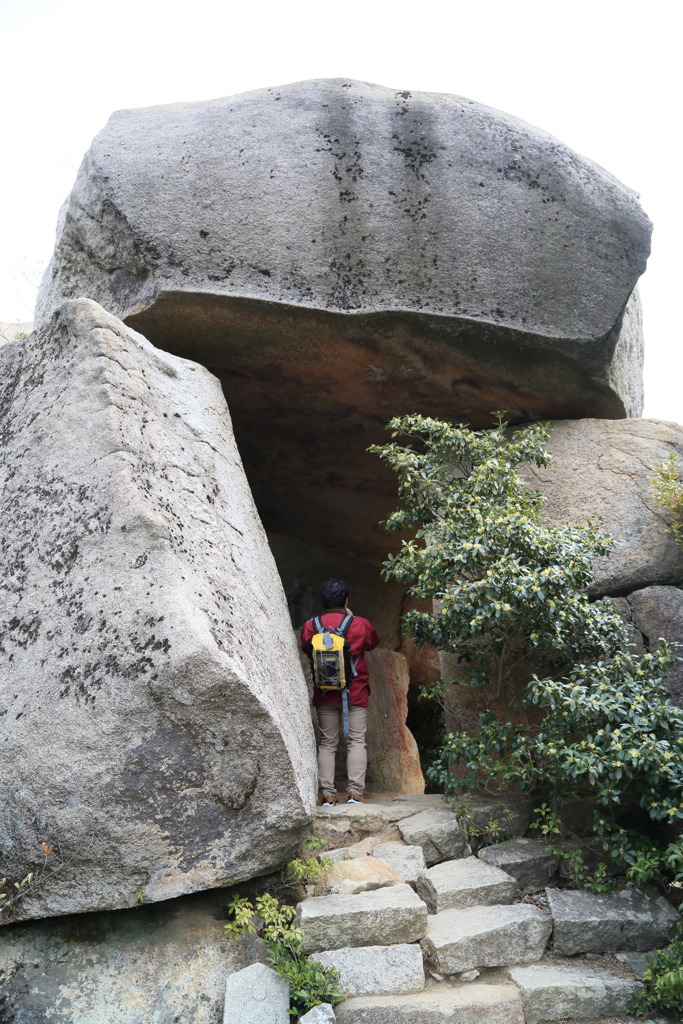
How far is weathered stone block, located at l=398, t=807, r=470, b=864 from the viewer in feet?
16.3

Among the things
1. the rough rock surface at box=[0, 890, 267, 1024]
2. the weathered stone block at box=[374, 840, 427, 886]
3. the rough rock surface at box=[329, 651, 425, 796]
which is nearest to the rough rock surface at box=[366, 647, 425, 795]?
the rough rock surface at box=[329, 651, 425, 796]

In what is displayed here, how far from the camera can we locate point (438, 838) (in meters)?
4.99

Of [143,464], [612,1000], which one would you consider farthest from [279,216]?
[612,1000]

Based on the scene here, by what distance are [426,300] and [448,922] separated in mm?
3869

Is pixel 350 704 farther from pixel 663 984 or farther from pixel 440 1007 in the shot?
pixel 663 984

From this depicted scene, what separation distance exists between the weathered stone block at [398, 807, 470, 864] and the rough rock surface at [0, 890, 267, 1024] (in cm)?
135

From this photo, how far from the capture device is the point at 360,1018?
Result: 3.61 m

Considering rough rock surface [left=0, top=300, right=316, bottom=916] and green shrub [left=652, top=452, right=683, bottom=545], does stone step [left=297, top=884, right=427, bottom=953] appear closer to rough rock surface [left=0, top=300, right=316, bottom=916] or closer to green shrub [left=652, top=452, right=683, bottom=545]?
rough rock surface [left=0, top=300, right=316, bottom=916]

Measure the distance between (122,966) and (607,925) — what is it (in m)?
2.37

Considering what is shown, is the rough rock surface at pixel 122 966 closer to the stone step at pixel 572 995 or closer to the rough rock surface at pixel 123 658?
the rough rock surface at pixel 123 658

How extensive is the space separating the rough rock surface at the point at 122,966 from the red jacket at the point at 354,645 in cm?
253

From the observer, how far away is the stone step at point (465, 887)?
175 inches

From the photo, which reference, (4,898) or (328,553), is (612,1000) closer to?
(4,898)

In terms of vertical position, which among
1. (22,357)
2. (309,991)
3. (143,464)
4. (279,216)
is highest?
(279,216)
